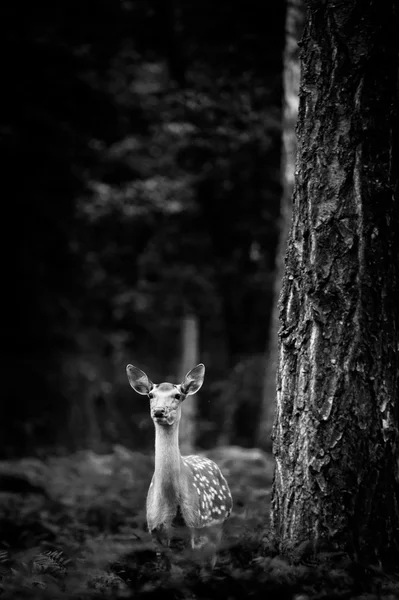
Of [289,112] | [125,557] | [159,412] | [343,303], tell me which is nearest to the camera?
[343,303]

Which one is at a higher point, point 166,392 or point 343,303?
point 343,303

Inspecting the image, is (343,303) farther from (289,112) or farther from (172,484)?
(289,112)

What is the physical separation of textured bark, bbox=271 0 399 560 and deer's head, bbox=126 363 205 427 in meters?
0.80

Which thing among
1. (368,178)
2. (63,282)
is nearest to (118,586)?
(368,178)

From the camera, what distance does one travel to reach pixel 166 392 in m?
5.32

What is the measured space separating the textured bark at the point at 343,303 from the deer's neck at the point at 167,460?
87cm

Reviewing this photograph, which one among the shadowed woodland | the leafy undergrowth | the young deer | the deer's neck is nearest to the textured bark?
the leafy undergrowth

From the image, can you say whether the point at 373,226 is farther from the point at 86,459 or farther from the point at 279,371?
the point at 86,459

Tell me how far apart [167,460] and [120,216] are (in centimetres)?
964

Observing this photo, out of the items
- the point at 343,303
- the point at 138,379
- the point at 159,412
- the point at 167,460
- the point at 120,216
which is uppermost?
the point at 120,216

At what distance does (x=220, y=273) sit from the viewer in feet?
55.6

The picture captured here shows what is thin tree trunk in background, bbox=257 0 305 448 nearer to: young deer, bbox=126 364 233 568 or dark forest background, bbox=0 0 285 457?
dark forest background, bbox=0 0 285 457

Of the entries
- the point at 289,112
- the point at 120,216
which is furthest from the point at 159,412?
the point at 120,216

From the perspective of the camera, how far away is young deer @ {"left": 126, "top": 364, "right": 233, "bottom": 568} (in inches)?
204
